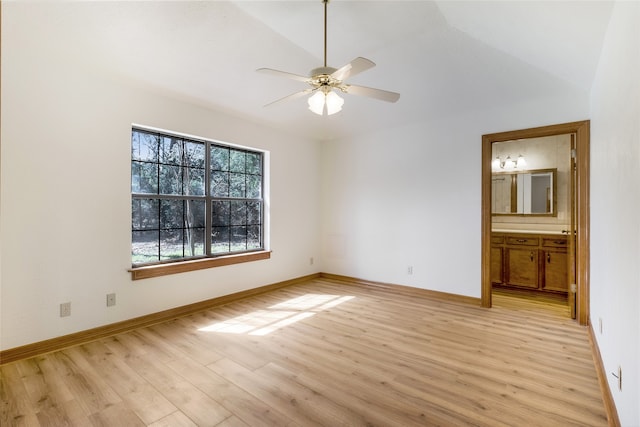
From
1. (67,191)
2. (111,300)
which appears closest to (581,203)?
(111,300)

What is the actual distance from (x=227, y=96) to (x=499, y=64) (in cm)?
296

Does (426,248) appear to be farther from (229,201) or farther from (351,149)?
(229,201)

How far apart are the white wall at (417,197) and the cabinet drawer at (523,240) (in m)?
1.26

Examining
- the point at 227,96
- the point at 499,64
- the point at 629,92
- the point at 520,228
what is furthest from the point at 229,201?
the point at 520,228

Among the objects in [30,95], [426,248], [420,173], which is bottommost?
[426,248]

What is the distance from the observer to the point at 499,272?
4.98 meters

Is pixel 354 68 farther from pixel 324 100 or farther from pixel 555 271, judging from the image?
pixel 555 271

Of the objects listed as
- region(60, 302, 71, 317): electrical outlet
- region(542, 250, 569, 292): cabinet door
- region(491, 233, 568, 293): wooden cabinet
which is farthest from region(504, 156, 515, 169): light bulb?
region(60, 302, 71, 317): electrical outlet

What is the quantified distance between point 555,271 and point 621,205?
3391 millimetres

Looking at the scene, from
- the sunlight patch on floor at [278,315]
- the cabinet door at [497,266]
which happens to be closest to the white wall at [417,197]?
the sunlight patch on floor at [278,315]

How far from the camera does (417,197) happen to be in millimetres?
4625

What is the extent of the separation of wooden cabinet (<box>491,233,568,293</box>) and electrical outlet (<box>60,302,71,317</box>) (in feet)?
18.1

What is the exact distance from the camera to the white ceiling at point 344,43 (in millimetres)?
2365

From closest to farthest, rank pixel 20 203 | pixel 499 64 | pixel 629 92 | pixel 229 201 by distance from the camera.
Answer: pixel 629 92 < pixel 20 203 < pixel 499 64 < pixel 229 201
